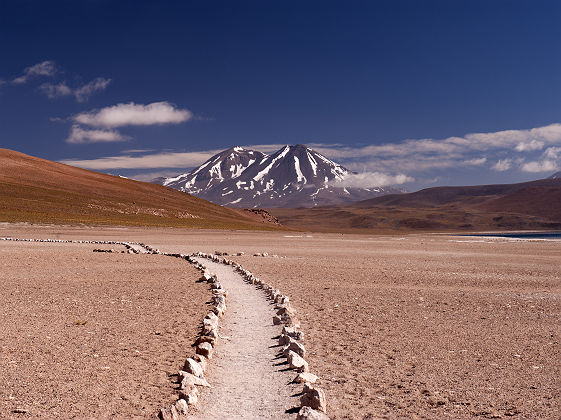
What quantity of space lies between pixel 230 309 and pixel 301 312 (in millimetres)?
2023

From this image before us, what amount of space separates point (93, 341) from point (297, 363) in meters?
4.56

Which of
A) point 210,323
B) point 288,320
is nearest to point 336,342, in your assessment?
point 288,320

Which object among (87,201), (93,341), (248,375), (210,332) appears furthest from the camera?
(87,201)

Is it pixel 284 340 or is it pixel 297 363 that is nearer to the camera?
pixel 297 363

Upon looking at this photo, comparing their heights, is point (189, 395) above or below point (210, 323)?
below

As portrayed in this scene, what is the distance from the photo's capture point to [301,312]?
15.1 m

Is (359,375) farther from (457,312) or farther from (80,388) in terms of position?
(457,312)

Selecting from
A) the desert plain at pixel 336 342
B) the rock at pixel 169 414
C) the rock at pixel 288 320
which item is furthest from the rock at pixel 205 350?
the rock at pixel 288 320

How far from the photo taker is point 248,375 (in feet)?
29.3

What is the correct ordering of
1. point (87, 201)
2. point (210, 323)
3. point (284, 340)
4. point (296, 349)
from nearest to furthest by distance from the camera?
point (296, 349) < point (284, 340) < point (210, 323) < point (87, 201)

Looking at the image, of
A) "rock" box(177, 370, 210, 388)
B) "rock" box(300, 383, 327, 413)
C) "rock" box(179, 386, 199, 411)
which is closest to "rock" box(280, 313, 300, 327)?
"rock" box(177, 370, 210, 388)

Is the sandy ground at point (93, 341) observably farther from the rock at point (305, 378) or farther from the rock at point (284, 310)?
the rock at point (284, 310)

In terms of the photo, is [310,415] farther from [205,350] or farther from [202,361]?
[205,350]

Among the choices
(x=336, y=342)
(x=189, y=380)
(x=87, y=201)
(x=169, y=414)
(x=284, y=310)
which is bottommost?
(x=336, y=342)
